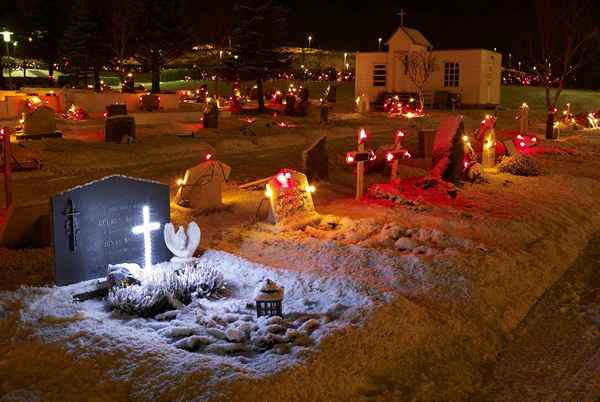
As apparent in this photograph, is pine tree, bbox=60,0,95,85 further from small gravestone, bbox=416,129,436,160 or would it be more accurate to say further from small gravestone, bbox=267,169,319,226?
small gravestone, bbox=267,169,319,226

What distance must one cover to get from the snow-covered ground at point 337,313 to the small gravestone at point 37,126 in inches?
331

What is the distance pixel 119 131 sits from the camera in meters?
21.6

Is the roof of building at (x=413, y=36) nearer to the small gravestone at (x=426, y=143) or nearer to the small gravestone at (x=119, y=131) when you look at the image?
the small gravestone at (x=426, y=143)

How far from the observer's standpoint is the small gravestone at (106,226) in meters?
8.02

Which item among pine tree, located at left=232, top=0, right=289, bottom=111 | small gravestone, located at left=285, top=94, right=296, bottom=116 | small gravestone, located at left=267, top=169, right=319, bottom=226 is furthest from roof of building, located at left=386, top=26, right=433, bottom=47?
small gravestone, located at left=267, top=169, right=319, bottom=226

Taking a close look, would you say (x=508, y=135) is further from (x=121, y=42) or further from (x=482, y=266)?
(x=121, y=42)

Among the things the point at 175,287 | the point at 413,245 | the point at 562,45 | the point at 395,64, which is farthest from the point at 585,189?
the point at 562,45

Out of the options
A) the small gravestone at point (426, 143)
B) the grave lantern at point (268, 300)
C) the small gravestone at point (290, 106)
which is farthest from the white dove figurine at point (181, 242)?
the small gravestone at point (290, 106)

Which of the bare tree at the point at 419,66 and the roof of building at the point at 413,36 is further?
the roof of building at the point at 413,36

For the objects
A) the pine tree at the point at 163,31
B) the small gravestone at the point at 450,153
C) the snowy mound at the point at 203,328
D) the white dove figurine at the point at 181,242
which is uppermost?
the pine tree at the point at 163,31

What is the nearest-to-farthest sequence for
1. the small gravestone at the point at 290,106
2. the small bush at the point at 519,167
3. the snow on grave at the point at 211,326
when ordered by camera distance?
the snow on grave at the point at 211,326, the small bush at the point at 519,167, the small gravestone at the point at 290,106

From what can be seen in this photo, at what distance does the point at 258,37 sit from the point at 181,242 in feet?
94.9

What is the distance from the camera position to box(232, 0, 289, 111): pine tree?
119ft

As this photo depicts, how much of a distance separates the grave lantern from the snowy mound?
0.11 meters
